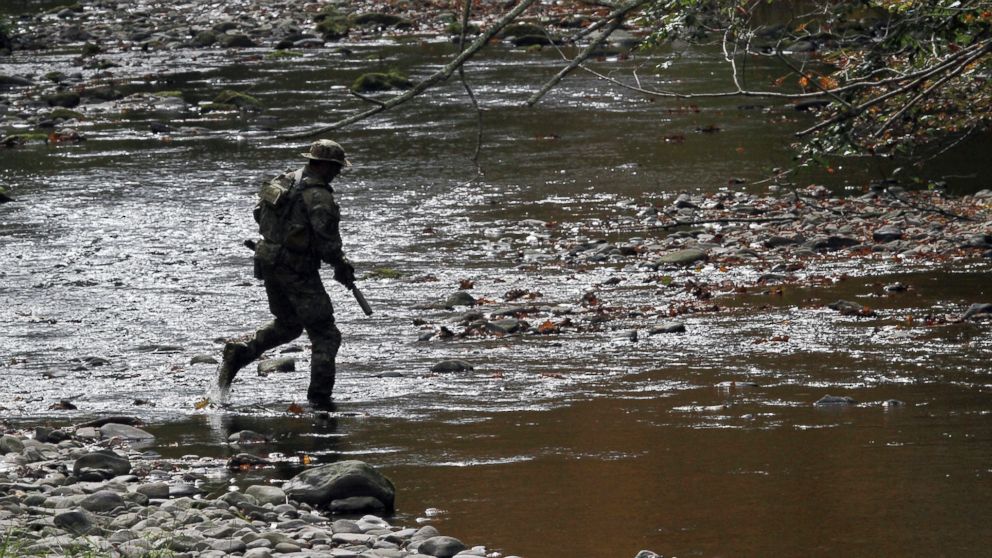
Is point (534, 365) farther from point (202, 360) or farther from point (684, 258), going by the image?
point (684, 258)

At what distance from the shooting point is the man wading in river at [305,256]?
943 centimetres

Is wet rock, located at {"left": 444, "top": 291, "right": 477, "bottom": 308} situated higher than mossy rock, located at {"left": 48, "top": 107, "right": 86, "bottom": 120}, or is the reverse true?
mossy rock, located at {"left": 48, "top": 107, "right": 86, "bottom": 120}

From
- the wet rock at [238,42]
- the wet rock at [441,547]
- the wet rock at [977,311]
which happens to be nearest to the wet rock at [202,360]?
the wet rock at [441,547]

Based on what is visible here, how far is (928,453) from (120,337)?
6287 mm

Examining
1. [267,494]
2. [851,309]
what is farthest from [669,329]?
[267,494]

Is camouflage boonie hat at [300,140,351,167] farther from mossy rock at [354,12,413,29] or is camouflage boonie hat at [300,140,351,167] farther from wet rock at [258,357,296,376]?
mossy rock at [354,12,413,29]

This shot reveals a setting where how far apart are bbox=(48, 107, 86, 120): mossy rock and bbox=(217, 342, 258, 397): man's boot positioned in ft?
52.6

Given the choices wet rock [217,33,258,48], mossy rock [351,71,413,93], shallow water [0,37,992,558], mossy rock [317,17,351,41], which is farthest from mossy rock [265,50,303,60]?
shallow water [0,37,992,558]

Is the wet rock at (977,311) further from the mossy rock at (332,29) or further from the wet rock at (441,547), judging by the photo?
the mossy rock at (332,29)

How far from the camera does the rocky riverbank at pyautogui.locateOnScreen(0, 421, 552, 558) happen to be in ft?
20.7

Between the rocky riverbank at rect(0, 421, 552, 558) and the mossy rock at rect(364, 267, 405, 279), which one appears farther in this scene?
the mossy rock at rect(364, 267, 405, 279)

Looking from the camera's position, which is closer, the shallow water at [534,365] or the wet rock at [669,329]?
the shallow water at [534,365]

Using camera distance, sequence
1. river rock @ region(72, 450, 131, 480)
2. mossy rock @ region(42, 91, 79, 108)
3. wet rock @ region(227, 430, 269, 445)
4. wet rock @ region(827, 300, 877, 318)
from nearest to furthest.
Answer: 1. river rock @ region(72, 450, 131, 480)
2. wet rock @ region(227, 430, 269, 445)
3. wet rock @ region(827, 300, 877, 318)
4. mossy rock @ region(42, 91, 79, 108)

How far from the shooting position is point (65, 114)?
965 inches
